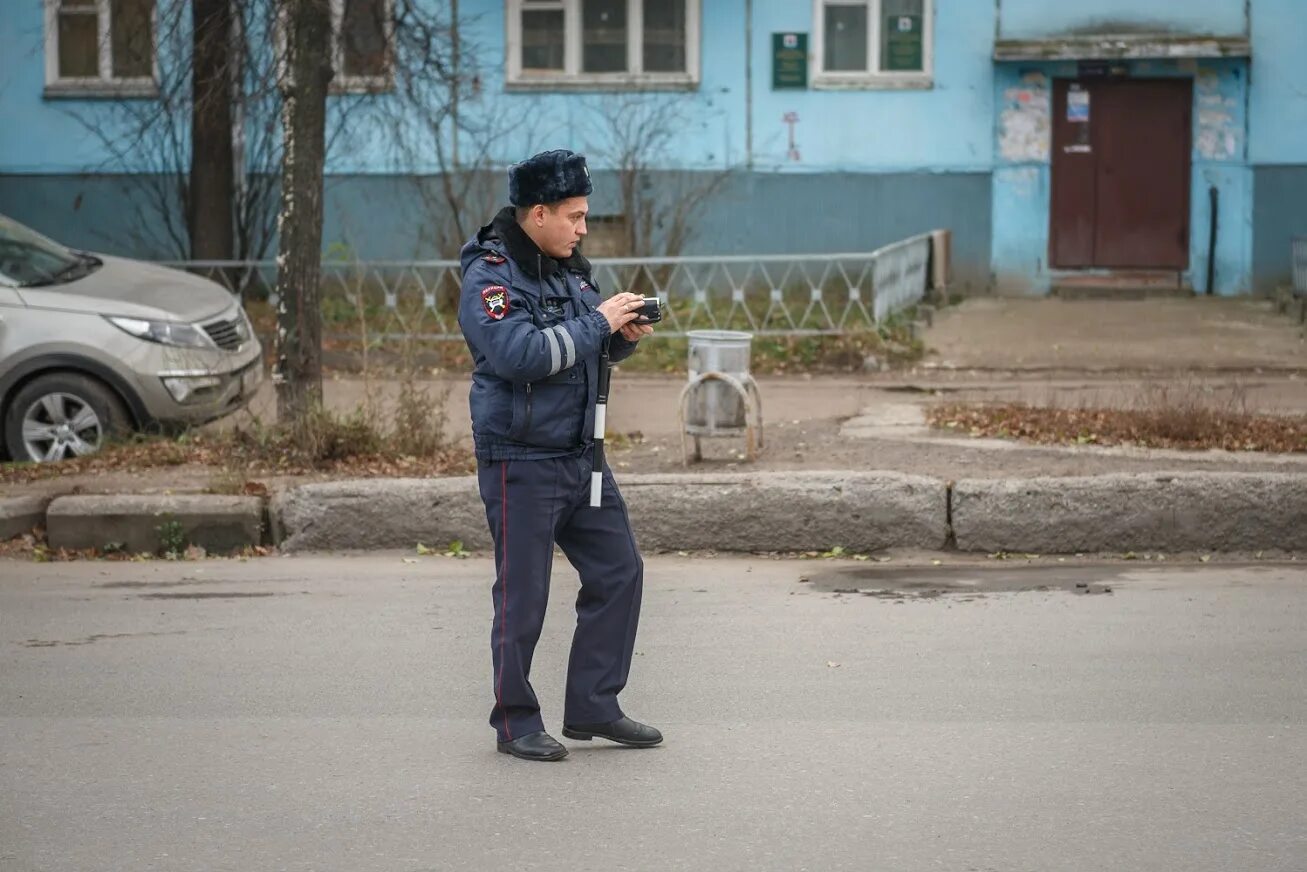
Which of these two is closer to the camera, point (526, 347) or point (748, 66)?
point (526, 347)

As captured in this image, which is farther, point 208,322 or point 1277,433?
point 208,322

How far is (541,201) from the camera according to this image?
506 cm

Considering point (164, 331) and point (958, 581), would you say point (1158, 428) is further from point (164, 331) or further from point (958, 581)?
point (164, 331)

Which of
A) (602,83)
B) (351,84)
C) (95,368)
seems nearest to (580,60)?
(602,83)

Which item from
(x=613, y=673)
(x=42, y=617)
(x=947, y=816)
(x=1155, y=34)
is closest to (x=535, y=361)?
(x=613, y=673)

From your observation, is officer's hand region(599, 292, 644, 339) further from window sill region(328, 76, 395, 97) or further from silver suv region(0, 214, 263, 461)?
window sill region(328, 76, 395, 97)

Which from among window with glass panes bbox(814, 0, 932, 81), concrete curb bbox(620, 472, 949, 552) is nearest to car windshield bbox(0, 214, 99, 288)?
concrete curb bbox(620, 472, 949, 552)

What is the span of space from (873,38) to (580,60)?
10.5 feet

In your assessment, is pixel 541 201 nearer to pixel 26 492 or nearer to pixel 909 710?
pixel 909 710

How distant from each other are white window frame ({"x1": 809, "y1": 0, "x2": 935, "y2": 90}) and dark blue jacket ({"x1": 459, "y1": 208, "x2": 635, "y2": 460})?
1450 centimetres

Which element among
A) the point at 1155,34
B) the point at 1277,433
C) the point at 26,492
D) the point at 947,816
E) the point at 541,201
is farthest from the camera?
the point at 1155,34

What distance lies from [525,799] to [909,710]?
143 cm

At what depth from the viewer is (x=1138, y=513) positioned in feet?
26.7

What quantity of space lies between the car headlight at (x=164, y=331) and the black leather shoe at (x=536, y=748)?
5.96m
